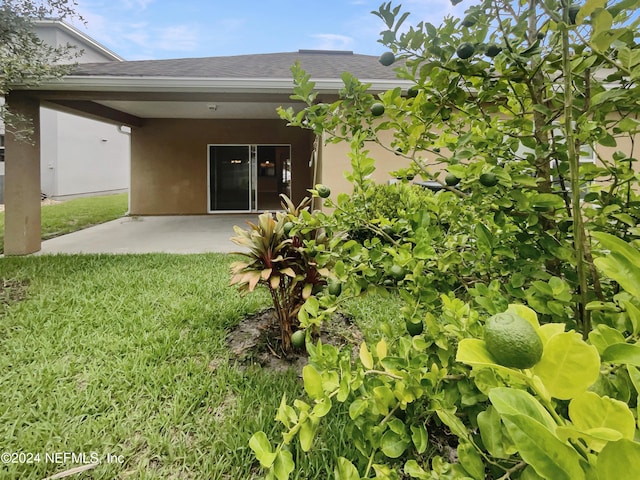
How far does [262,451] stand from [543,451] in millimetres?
572

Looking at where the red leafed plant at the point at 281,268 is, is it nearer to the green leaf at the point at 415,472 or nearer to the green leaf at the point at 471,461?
the green leaf at the point at 415,472

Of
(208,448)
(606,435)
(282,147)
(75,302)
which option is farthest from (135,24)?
(606,435)

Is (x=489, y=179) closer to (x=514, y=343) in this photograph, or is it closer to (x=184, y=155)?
(x=514, y=343)

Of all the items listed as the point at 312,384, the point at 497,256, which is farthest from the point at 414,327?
the point at 312,384

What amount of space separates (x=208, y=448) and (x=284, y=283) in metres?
1.28

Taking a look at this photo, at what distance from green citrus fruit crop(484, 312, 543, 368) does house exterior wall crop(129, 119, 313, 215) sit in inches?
445

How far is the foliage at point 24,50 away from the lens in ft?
17.0

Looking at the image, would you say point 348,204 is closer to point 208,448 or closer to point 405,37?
point 405,37

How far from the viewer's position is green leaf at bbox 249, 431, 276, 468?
0.76m

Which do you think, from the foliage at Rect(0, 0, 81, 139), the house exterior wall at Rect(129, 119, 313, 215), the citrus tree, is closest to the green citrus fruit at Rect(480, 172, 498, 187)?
the citrus tree

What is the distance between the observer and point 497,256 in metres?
1.33

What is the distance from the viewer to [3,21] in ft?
17.1

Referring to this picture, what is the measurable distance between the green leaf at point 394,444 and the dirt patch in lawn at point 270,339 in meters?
1.63

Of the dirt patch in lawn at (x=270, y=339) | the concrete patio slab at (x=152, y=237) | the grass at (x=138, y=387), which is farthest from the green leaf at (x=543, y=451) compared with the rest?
the concrete patio slab at (x=152, y=237)
